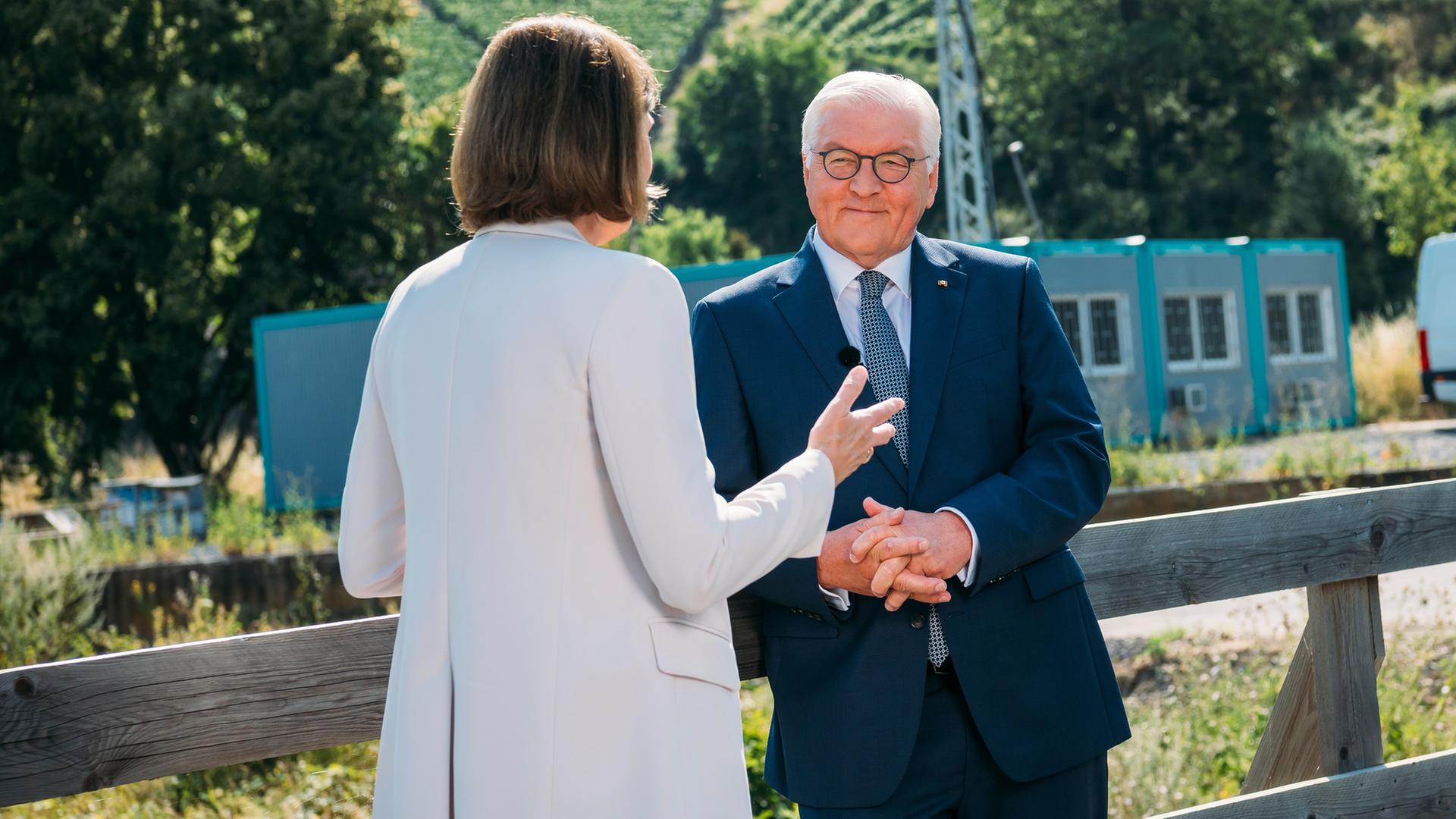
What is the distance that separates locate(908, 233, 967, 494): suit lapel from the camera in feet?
7.93

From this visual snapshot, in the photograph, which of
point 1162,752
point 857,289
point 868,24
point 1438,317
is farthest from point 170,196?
point 868,24

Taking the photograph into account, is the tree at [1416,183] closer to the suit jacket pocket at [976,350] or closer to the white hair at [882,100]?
the white hair at [882,100]

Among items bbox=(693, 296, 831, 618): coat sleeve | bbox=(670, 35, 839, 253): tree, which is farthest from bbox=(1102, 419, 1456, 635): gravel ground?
bbox=(670, 35, 839, 253): tree

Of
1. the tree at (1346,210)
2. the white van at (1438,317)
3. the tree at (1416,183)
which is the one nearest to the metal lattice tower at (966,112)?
the white van at (1438,317)

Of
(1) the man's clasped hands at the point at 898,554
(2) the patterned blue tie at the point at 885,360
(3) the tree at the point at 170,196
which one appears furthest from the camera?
(3) the tree at the point at 170,196

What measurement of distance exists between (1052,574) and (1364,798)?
120cm

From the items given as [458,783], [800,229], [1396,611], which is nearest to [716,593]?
[458,783]

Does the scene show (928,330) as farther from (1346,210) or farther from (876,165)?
(1346,210)

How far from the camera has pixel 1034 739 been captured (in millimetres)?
2355

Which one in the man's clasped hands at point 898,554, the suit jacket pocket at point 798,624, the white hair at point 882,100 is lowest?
the suit jacket pocket at point 798,624

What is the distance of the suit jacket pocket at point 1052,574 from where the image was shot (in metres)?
2.43

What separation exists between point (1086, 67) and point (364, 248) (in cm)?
2964

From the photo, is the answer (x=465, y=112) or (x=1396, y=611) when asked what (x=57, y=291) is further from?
(x=465, y=112)

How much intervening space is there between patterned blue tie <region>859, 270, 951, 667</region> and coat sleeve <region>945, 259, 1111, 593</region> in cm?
14
